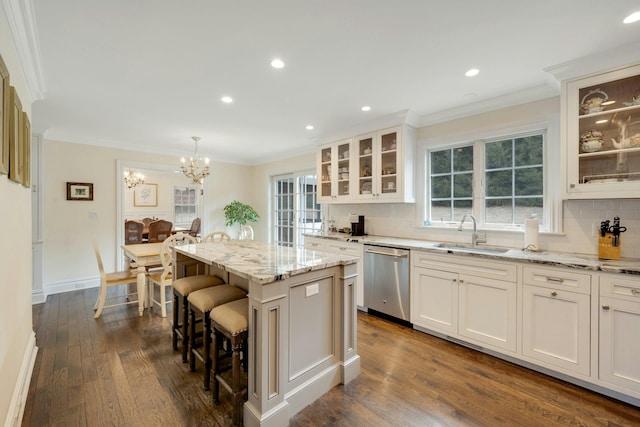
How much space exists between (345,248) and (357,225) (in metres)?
0.54

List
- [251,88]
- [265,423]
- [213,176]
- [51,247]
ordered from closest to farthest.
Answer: [265,423]
[251,88]
[51,247]
[213,176]

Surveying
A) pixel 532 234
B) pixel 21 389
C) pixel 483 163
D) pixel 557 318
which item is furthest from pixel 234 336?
pixel 483 163

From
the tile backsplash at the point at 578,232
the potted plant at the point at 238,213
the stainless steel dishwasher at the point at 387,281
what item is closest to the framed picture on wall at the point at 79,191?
the potted plant at the point at 238,213

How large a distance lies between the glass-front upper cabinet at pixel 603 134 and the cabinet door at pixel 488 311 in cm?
96

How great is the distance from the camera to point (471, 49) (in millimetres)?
2043

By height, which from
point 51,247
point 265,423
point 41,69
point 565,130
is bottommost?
point 265,423

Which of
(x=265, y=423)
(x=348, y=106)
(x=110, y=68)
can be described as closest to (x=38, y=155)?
(x=110, y=68)

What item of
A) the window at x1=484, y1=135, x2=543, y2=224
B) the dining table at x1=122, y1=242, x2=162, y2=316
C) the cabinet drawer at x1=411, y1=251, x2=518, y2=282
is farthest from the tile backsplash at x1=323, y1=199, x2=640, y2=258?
the dining table at x1=122, y1=242, x2=162, y2=316

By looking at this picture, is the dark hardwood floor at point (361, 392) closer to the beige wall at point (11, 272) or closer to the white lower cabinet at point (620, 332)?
the white lower cabinet at point (620, 332)

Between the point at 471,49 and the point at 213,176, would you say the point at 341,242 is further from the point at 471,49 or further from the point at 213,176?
the point at 213,176

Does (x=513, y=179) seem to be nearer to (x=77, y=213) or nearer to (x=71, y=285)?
(x=77, y=213)

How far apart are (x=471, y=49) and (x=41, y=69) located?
3.37 metres

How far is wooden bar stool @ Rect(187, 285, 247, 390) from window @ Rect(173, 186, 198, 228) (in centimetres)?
686

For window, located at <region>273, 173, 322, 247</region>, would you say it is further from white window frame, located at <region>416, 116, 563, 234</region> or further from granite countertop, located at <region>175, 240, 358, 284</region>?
granite countertop, located at <region>175, 240, 358, 284</region>
